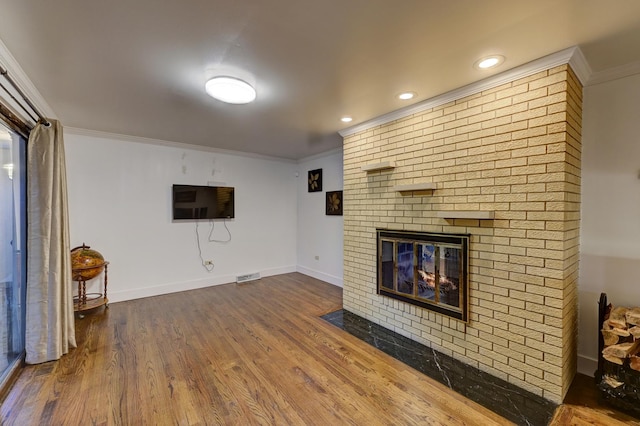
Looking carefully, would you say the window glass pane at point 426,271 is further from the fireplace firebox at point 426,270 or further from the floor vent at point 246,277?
Result: the floor vent at point 246,277

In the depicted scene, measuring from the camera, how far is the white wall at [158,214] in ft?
12.6

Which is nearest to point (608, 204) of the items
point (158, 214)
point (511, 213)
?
point (511, 213)

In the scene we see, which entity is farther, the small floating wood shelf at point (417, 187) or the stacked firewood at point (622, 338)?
the small floating wood shelf at point (417, 187)

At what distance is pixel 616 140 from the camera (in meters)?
2.13

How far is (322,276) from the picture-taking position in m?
5.20

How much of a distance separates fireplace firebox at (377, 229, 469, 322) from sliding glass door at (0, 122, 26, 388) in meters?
3.36

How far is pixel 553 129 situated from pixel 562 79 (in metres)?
0.34

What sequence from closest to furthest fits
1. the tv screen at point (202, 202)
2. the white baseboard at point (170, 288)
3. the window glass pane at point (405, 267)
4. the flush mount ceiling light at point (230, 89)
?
the flush mount ceiling light at point (230, 89) → the window glass pane at point (405, 267) → the white baseboard at point (170, 288) → the tv screen at point (202, 202)

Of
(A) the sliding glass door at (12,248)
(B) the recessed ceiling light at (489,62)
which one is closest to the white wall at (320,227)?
(B) the recessed ceiling light at (489,62)

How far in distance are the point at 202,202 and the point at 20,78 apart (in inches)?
106

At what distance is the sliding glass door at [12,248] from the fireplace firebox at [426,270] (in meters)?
3.36

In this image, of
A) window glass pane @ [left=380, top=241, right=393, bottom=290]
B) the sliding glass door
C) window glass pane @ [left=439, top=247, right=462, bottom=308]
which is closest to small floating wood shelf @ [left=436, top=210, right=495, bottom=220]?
window glass pane @ [left=439, top=247, right=462, bottom=308]

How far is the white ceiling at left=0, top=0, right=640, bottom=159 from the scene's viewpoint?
1.47m

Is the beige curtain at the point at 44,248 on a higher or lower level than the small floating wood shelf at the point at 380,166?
lower
